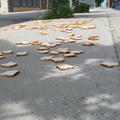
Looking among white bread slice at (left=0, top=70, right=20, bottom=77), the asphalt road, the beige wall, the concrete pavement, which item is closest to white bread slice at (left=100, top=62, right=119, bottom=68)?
the concrete pavement

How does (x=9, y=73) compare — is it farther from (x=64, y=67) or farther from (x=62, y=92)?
(x=62, y=92)

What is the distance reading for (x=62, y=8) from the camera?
14430 millimetres

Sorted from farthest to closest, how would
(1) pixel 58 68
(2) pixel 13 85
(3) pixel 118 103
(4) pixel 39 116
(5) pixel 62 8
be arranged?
1. (5) pixel 62 8
2. (1) pixel 58 68
3. (2) pixel 13 85
4. (3) pixel 118 103
5. (4) pixel 39 116

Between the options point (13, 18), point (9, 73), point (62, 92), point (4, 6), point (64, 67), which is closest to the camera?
point (62, 92)

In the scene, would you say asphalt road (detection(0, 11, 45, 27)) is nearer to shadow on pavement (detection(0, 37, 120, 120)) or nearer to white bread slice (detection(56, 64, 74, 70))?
white bread slice (detection(56, 64, 74, 70))

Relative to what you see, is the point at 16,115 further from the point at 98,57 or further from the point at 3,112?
the point at 98,57

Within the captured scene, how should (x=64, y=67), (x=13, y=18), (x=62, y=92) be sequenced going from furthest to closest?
1. (x=13, y=18)
2. (x=64, y=67)
3. (x=62, y=92)

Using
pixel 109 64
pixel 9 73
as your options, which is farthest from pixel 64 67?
pixel 9 73

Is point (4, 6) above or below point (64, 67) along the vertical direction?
above

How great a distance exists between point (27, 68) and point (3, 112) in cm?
129

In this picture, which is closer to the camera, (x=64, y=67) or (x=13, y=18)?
(x=64, y=67)

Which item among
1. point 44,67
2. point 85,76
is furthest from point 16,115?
point 44,67

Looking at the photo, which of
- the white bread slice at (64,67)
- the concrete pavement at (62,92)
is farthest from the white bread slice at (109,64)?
the white bread slice at (64,67)

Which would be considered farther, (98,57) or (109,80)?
(98,57)
